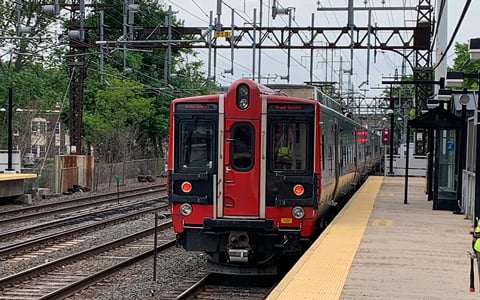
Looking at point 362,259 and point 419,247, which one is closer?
point 362,259

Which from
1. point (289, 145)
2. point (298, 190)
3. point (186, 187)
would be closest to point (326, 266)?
point (298, 190)

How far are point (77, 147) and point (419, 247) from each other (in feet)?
78.1

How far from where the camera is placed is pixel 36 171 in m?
34.2

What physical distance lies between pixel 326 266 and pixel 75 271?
189 inches

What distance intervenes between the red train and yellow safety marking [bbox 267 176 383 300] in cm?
61

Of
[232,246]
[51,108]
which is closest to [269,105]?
[232,246]

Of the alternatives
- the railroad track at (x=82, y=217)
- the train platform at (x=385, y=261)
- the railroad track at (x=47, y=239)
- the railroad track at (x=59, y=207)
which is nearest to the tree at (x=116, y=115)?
the railroad track at (x=59, y=207)

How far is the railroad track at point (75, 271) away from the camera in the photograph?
10727mm

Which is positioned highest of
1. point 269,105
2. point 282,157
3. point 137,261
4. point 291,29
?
point 291,29

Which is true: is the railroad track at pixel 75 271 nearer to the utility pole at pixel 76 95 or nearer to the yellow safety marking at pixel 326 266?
the yellow safety marking at pixel 326 266

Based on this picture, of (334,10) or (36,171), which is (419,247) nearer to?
(334,10)

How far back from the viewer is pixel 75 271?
40.8 ft

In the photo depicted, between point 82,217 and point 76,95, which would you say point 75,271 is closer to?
point 82,217

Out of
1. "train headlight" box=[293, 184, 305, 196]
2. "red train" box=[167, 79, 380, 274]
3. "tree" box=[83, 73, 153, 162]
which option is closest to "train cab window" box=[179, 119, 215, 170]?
"red train" box=[167, 79, 380, 274]
